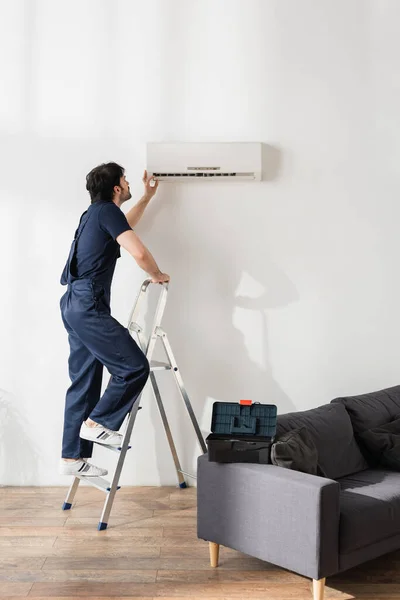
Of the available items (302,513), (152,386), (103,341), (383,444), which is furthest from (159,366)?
(302,513)

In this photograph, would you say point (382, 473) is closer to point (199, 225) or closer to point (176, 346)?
point (176, 346)

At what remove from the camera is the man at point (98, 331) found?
412cm

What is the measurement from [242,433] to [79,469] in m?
1.28

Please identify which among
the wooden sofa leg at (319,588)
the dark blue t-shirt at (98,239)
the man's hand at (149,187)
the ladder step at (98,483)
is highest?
the man's hand at (149,187)

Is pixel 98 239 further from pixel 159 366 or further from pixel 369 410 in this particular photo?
pixel 369 410

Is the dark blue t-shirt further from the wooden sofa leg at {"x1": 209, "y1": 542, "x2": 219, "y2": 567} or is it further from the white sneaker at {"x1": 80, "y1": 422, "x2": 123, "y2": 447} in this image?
the wooden sofa leg at {"x1": 209, "y1": 542, "x2": 219, "y2": 567}

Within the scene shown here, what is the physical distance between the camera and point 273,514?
10.5 ft

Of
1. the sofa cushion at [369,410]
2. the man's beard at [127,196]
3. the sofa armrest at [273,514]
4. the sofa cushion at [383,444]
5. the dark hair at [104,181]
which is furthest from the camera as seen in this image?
the man's beard at [127,196]

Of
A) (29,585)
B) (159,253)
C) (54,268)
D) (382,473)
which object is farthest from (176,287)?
(29,585)

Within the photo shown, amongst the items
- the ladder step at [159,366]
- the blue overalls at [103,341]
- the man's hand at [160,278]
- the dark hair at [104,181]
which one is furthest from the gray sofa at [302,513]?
the dark hair at [104,181]

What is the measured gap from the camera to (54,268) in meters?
4.85

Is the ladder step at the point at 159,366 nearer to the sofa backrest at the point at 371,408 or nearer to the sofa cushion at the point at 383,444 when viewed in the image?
the sofa backrest at the point at 371,408

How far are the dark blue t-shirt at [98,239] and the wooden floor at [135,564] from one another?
1.39m

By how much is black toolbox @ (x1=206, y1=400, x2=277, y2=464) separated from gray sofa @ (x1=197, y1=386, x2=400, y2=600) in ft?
0.17
